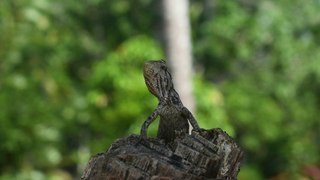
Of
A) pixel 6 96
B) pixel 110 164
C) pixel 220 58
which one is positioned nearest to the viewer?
pixel 110 164

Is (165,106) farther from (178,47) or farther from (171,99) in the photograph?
(178,47)

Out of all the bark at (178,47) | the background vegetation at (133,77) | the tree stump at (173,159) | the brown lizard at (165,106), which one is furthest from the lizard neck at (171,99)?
the background vegetation at (133,77)

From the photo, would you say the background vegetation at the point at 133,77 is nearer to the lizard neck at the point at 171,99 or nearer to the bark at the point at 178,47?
the bark at the point at 178,47

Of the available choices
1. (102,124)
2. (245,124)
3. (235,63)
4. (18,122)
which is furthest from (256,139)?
(102,124)

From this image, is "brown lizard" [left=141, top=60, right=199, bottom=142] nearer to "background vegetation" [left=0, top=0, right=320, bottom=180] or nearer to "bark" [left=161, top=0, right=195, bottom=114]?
"bark" [left=161, top=0, right=195, bottom=114]

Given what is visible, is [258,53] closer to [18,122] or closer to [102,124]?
[18,122]

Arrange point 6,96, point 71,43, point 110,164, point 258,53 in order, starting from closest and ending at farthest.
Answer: point 110,164, point 6,96, point 71,43, point 258,53

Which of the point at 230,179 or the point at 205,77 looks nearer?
the point at 230,179

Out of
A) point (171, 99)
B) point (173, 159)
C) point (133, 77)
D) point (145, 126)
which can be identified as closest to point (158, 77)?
point (171, 99)
